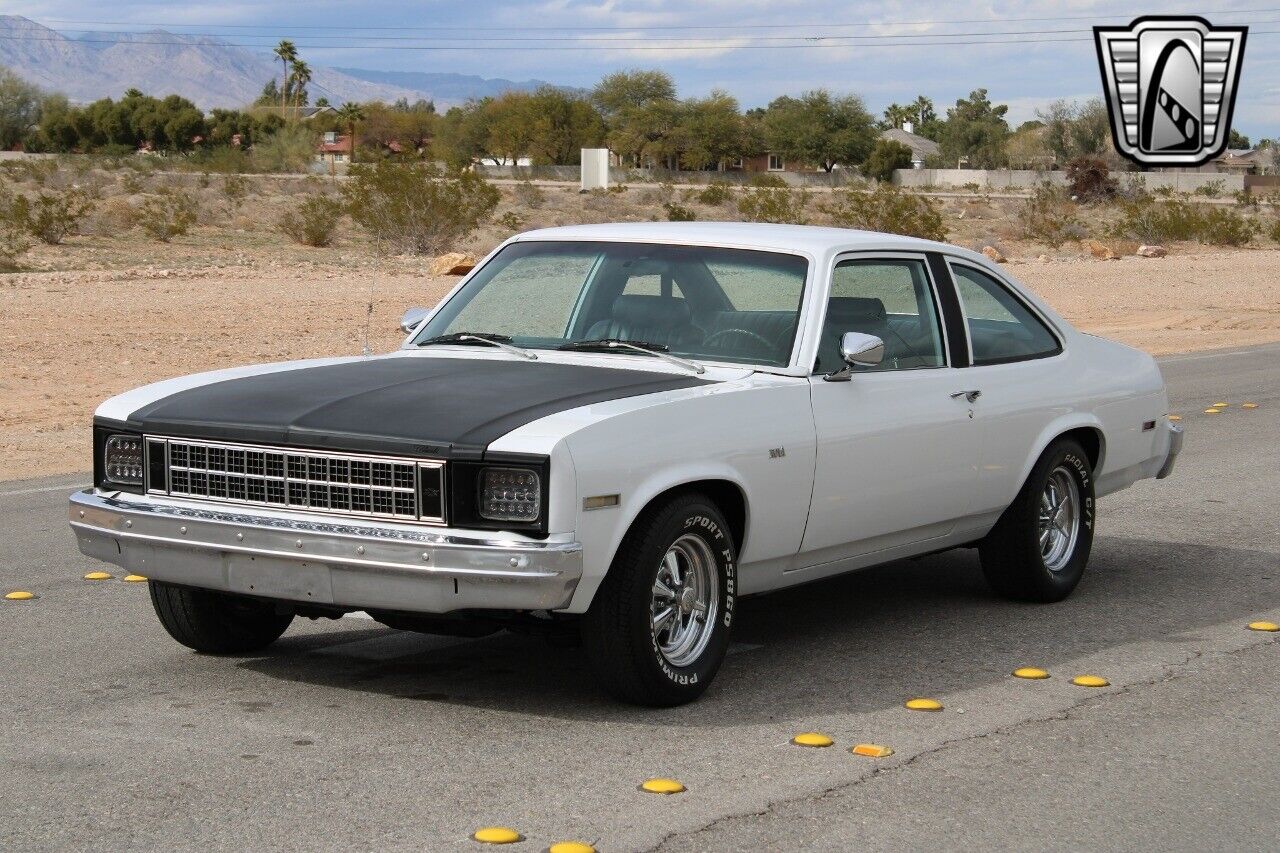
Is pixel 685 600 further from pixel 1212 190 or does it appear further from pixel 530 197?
pixel 1212 190

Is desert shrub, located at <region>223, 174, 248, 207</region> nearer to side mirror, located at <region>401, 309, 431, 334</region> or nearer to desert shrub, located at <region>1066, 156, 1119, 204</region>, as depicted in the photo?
desert shrub, located at <region>1066, 156, 1119, 204</region>

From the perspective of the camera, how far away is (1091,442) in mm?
7992

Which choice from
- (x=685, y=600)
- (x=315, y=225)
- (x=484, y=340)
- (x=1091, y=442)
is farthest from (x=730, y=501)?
(x=315, y=225)

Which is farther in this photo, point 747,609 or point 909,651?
point 747,609

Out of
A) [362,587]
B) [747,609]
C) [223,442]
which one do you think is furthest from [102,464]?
[747,609]

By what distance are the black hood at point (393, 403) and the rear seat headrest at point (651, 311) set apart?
17.3 inches

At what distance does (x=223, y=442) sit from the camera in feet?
18.5

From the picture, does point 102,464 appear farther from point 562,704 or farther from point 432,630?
point 562,704

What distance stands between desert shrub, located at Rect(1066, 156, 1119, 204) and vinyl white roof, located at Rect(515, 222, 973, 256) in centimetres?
6395

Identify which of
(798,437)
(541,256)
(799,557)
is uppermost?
(541,256)

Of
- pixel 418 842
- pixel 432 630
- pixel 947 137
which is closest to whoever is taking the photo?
pixel 418 842

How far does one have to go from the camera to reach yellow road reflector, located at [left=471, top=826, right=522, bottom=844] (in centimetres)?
449

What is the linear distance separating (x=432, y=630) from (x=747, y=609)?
2.09 m

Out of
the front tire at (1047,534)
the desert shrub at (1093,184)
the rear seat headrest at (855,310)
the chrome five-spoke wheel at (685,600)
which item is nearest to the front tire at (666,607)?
the chrome five-spoke wheel at (685,600)
